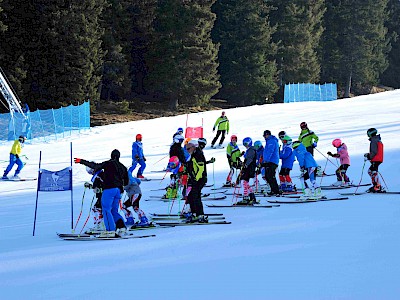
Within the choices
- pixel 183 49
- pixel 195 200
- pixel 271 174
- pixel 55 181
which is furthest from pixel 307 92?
pixel 55 181

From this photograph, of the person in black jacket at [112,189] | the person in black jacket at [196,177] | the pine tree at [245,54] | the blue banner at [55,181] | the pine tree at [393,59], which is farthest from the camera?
the pine tree at [393,59]

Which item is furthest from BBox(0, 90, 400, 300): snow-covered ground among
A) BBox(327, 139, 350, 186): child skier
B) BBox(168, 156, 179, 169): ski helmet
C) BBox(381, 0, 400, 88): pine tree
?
BBox(381, 0, 400, 88): pine tree

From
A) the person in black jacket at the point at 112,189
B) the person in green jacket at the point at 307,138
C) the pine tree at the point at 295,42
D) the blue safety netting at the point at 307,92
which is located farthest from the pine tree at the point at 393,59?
the person in black jacket at the point at 112,189

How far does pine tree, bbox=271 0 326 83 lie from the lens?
62969mm

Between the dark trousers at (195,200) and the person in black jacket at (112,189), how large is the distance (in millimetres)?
1580

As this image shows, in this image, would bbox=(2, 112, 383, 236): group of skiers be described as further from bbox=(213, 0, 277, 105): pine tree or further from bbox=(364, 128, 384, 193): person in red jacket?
bbox=(213, 0, 277, 105): pine tree

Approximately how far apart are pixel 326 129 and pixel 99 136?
1086 cm

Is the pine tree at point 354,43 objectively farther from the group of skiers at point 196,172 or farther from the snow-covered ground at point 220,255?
the snow-covered ground at point 220,255

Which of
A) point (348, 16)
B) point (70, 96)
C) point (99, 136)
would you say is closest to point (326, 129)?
point (99, 136)

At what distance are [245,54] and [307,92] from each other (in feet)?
22.1

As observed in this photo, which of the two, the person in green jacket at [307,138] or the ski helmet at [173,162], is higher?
the person in green jacket at [307,138]

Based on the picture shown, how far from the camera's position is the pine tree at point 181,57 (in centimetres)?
5131

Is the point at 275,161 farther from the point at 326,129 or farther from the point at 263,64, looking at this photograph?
the point at 263,64

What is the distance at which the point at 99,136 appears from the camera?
31688 millimetres
